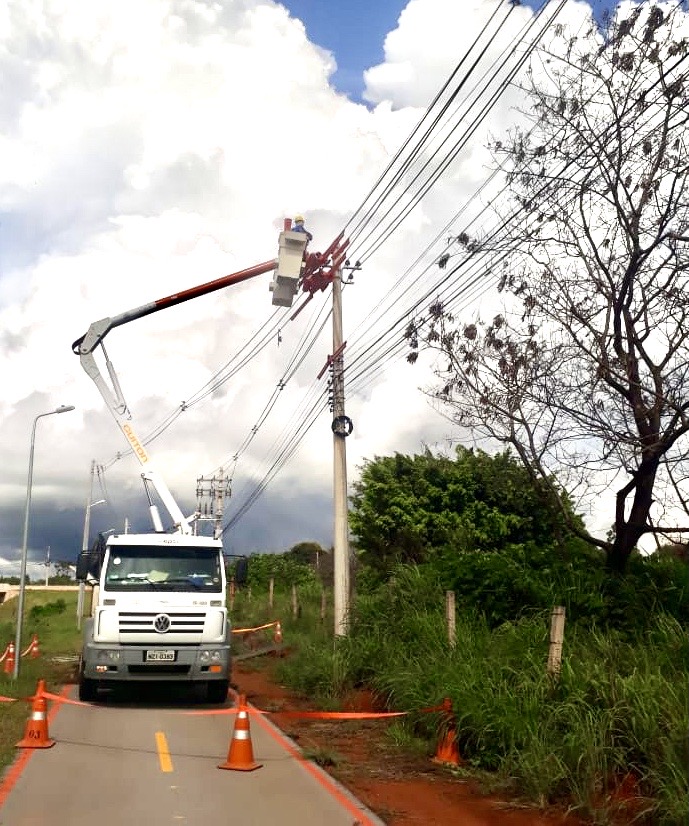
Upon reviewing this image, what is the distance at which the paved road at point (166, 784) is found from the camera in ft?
26.1

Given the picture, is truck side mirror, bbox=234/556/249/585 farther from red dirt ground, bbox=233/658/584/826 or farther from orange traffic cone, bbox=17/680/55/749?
orange traffic cone, bbox=17/680/55/749

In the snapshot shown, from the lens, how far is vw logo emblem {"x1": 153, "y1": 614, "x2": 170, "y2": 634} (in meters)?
15.1

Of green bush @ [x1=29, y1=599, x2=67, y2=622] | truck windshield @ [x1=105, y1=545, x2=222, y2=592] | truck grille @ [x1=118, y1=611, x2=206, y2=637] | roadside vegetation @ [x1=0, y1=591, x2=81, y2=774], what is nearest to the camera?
roadside vegetation @ [x1=0, y1=591, x2=81, y2=774]

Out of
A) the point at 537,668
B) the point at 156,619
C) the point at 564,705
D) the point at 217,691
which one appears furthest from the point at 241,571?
the point at 564,705

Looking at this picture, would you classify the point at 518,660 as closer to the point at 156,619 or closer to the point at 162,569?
the point at 156,619

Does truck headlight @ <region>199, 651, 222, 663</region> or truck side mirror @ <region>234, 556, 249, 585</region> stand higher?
truck side mirror @ <region>234, 556, 249, 585</region>

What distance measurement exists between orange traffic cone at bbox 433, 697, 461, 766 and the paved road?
4.62ft

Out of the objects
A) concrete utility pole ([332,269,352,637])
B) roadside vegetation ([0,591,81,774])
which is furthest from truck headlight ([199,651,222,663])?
concrete utility pole ([332,269,352,637])

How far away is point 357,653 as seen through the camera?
16.3 meters

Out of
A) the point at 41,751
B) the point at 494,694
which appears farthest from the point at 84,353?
the point at 494,694

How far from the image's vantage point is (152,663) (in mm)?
15016

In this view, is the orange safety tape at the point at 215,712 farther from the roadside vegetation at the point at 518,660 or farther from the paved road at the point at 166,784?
the paved road at the point at 166,784

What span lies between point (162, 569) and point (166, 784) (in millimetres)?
6678

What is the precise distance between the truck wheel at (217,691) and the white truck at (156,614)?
0.02m
